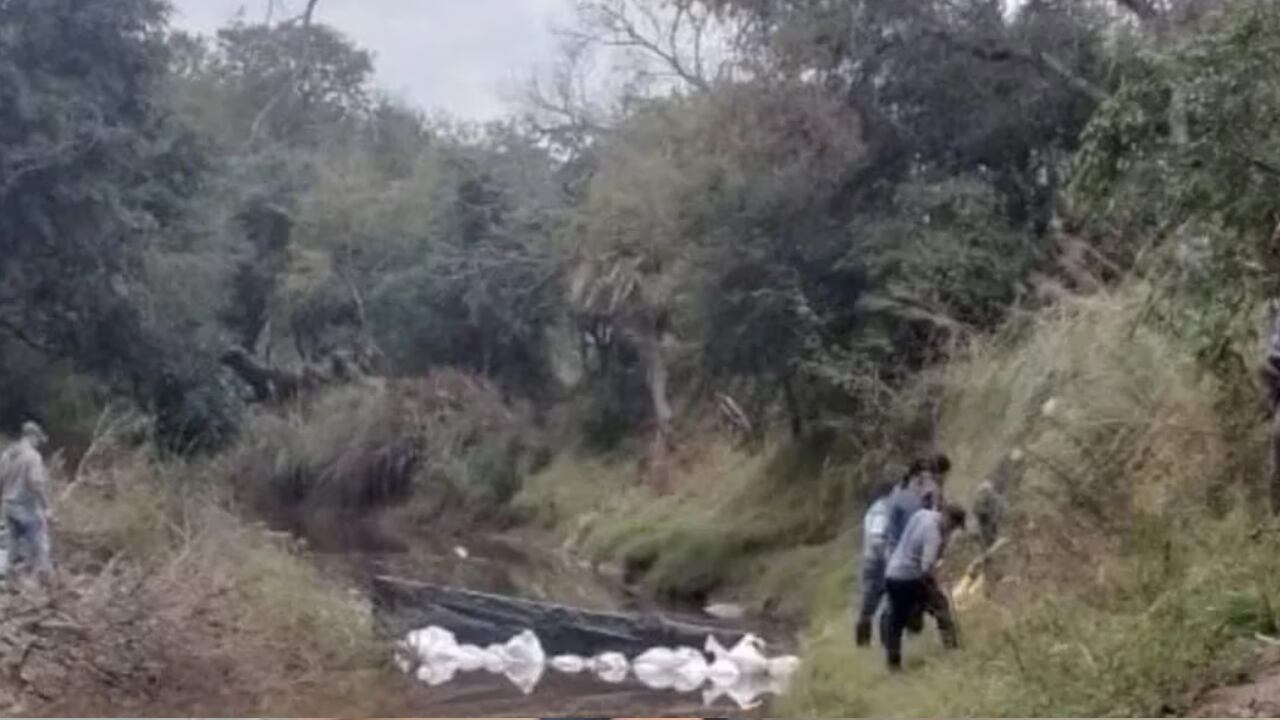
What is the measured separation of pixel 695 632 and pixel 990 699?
1210 centimetres

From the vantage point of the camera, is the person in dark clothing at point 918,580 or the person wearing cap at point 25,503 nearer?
the person in dark clothing at point 918,580

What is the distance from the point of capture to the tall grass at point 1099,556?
12.1 meters

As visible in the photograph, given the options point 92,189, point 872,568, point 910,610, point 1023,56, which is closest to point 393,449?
point 92,189

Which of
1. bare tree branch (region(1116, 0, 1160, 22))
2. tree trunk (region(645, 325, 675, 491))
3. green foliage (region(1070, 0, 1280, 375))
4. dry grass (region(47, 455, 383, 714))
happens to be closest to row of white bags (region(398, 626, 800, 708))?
dry grass (region(47, 455, 383, 714))

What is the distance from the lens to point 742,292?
29.8m

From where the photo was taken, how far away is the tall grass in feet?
39.8

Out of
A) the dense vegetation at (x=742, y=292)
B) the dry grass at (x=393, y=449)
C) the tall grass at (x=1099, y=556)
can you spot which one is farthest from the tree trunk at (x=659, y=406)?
the tall grass at (x=1099, y=556)

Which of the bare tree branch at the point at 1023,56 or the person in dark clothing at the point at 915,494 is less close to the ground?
the bare tree branch at the point at 1023,56

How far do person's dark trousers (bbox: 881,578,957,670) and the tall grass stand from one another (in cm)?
17

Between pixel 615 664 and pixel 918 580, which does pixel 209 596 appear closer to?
pixel 615 664

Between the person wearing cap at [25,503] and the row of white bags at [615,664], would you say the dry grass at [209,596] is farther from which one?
the row of white bags at [615,664]

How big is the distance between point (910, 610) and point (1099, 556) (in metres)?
1.45

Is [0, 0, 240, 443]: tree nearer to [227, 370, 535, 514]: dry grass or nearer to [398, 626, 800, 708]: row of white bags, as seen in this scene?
[398, 626, 800, 708]: row of white bags

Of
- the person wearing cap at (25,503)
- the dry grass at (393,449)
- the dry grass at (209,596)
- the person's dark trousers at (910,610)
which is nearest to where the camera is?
the person's dark trousers at (910,610)
